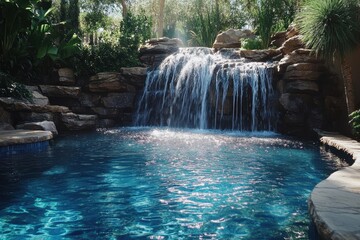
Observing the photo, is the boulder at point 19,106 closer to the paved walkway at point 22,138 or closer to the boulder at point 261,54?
the paved walkway at point 22,138

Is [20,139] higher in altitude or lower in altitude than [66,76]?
lower

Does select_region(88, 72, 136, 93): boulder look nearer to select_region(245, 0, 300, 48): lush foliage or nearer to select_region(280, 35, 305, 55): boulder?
select_region(280, 35, 305, 55): boulder

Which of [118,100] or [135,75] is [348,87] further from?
[118,100]

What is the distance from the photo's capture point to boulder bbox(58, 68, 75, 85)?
43.9ft

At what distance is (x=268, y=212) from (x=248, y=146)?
4357mm

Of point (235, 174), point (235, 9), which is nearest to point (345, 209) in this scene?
point (235, 174)

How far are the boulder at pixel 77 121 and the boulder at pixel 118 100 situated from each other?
182 cm

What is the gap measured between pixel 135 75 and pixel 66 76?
278cm

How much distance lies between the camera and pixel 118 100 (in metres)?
13.7

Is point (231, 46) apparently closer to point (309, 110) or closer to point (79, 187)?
point (309, 110)

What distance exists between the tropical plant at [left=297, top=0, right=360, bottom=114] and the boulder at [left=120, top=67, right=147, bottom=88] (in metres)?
7.03

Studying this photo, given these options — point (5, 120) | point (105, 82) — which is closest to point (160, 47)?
point (105, 82)

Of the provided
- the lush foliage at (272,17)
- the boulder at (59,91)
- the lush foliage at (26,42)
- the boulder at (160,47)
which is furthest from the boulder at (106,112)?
the lush foliage at (272,17)

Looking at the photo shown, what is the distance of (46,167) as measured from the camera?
5809 mm
